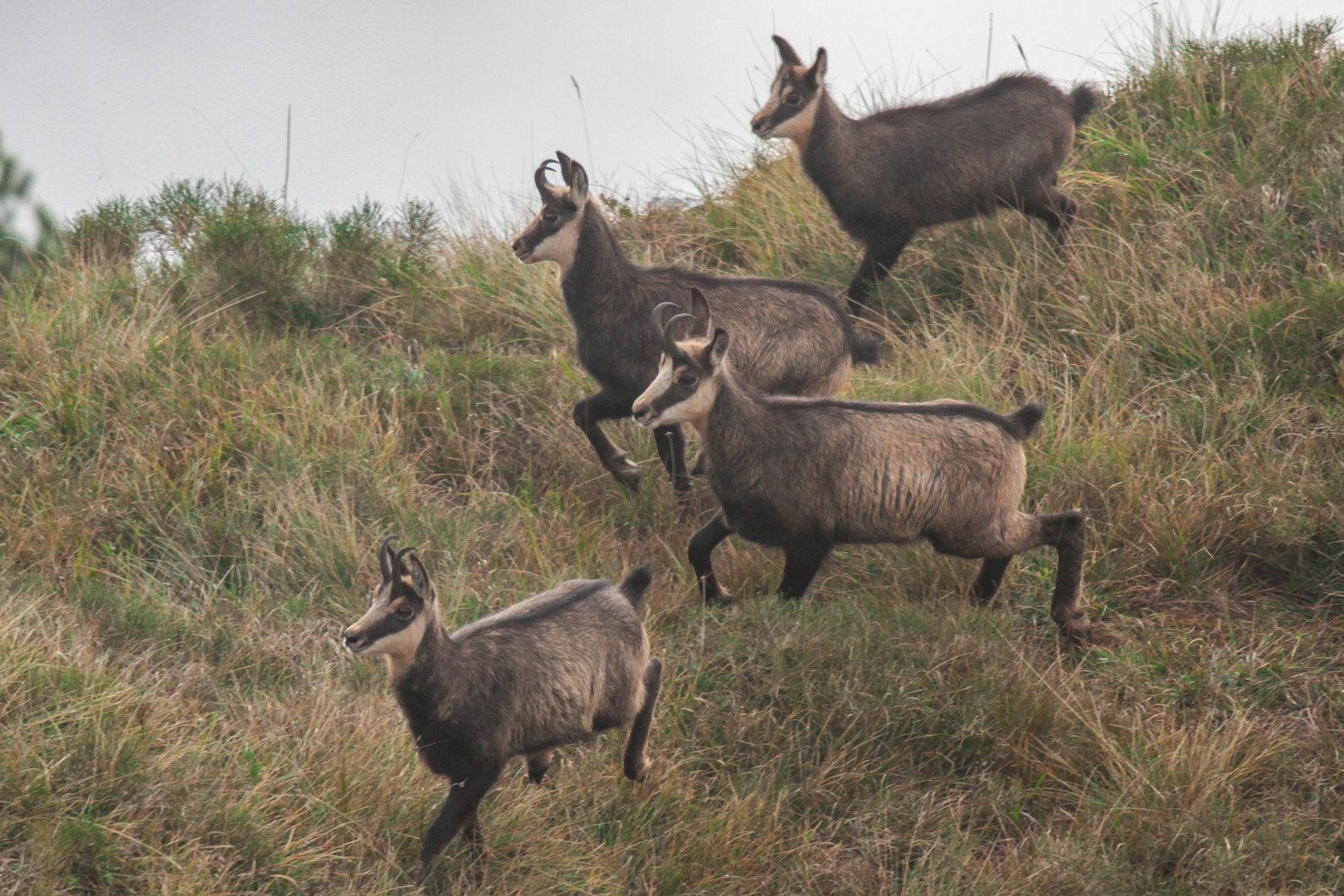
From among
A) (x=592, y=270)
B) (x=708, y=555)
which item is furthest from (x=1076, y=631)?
(x=592, y=270)

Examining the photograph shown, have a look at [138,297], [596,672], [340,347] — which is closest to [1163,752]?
[596,672]

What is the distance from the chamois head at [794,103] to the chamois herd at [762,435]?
0.01 m

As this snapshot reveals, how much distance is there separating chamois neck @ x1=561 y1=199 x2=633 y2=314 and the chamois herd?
11 mm

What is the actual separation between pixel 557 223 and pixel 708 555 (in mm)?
2231

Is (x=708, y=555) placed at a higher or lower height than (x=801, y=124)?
lower

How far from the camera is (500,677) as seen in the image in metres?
5.06

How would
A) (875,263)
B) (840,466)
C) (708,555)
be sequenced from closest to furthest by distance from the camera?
(840,466) < (708,555) < (875,263)

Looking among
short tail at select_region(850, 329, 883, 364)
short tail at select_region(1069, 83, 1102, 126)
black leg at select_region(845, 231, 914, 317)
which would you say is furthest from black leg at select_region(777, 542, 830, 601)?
short tail at select_region(1069, 83, 1102, 126)

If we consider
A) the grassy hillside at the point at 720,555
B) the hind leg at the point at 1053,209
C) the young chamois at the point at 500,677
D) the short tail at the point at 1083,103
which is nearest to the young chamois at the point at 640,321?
the grassy hillside at the point at 720,555

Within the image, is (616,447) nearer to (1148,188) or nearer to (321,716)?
(321,716)

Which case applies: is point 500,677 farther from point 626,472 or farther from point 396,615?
point 626,472

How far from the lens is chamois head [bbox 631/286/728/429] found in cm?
641

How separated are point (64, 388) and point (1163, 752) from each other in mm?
6535

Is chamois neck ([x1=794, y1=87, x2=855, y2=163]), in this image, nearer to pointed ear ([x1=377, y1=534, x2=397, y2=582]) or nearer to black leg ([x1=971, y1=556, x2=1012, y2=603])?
black leg ([x1=971, y1=556, x2=1012, y2=603])
